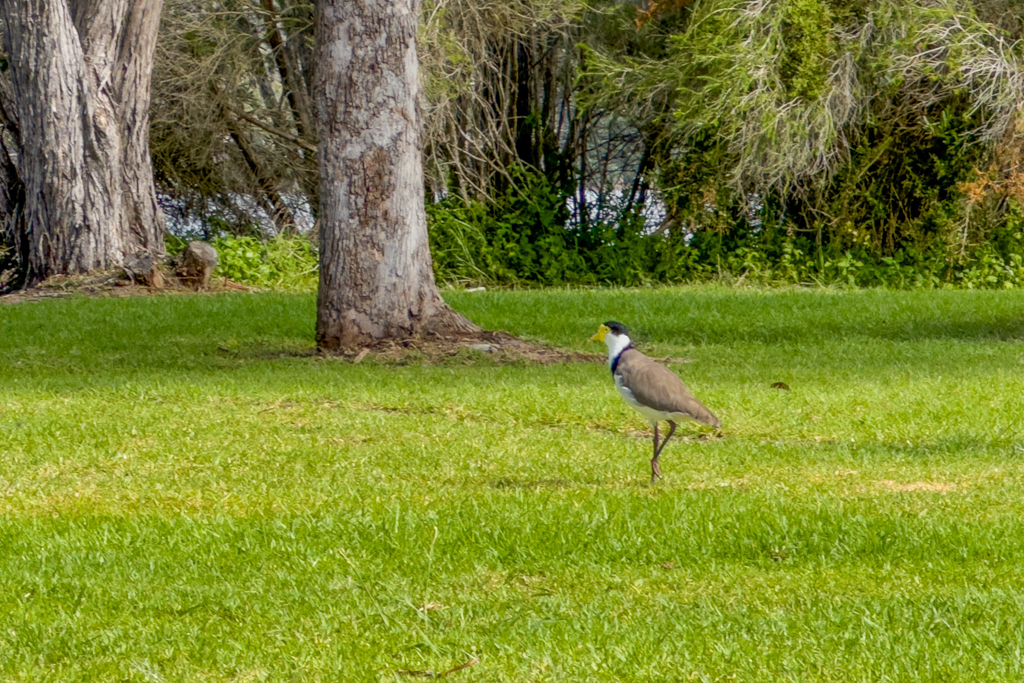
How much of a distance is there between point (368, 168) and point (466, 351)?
5.47 ft

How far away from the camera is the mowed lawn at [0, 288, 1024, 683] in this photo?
4496mm

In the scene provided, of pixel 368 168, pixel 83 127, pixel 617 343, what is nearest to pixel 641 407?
pixel 617 343

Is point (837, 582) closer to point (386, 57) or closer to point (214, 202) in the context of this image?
point (386, 57)

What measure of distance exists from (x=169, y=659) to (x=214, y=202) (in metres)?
18.4

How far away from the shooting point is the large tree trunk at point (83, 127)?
1688 cm

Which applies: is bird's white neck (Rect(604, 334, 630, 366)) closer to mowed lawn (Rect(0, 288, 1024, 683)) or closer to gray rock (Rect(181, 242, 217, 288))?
mowed lawn (Rect(0, 288, 1024, 683))

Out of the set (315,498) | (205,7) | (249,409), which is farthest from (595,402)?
(205,7)

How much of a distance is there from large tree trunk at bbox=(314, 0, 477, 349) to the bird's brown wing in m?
5.59

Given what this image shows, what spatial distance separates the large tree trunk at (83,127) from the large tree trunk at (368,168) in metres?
6.38

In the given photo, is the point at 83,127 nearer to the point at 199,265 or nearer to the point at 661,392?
the point at 199,265

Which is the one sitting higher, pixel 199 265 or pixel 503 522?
A: pixel 199 265

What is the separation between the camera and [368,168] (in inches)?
454

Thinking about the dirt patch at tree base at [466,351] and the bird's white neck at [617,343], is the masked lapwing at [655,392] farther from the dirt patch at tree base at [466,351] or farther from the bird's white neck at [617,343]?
the dirt patch at tree base at [466,351]

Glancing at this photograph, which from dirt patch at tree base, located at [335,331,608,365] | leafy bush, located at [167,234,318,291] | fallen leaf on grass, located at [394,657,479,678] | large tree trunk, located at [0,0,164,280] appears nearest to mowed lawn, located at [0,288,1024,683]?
fallen leaf on grass, located at [394,657,479,678]
